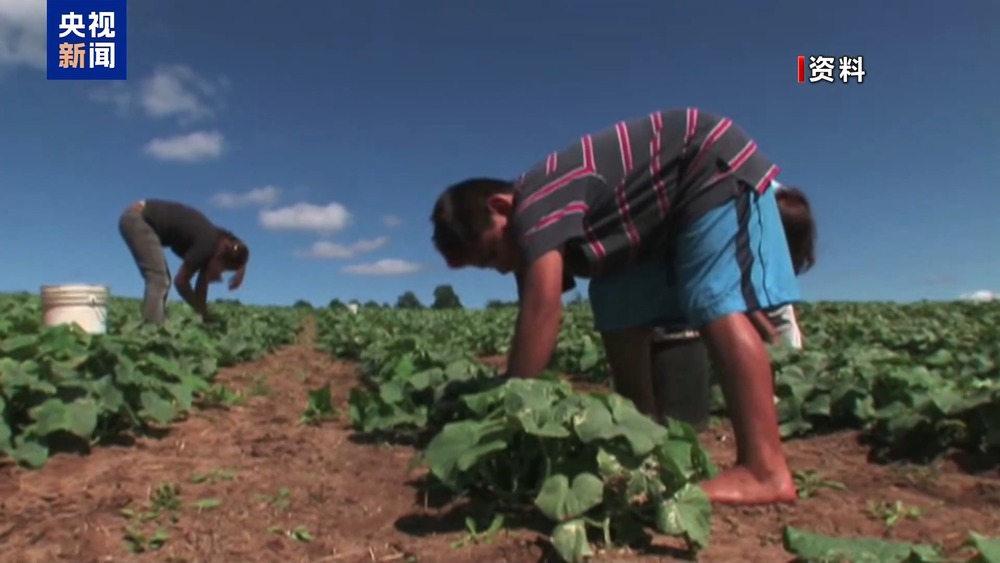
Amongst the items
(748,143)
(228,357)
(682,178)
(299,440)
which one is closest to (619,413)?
(682,178)

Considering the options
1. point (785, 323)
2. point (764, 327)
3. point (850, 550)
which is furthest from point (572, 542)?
point (785, 323)

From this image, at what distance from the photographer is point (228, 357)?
264 inches

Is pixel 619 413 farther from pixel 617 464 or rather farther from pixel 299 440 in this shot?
pixel 299 440

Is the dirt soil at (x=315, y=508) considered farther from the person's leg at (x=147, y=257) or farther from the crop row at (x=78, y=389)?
the person's leg at (x=147, y=257)

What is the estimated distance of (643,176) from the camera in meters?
2.74

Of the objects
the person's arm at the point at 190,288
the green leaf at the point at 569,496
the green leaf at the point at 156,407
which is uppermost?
the person's arm at the point at 190,288

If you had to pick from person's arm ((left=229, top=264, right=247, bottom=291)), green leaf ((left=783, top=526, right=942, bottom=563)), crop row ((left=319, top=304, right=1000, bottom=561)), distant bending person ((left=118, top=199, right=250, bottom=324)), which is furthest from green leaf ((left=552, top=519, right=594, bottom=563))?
person's arm ((left=229, top=264, right=247, bottom=291))

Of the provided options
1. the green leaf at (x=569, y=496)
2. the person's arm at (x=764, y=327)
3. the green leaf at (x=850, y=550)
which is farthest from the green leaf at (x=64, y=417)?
the person's arm at (x=764, y=327)

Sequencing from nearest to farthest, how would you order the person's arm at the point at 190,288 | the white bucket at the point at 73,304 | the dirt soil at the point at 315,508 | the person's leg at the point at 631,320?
1. the dirt soil at the point at 315,508
2. the person's leg at the point at 631,320
3. the white bucket at the point at 73,304
4. the person's arm at the point at 190,288

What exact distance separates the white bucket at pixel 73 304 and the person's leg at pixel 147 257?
906mm

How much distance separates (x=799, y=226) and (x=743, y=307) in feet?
5.37

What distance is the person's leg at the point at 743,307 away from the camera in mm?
2475

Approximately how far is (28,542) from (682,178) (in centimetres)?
220

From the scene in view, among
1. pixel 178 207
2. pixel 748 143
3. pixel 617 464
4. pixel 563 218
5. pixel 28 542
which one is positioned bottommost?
pixel 28 542
